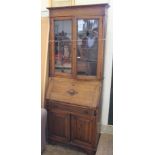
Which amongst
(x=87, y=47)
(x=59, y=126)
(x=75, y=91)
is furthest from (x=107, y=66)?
(x=59, y=126)

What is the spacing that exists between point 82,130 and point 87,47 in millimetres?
1194

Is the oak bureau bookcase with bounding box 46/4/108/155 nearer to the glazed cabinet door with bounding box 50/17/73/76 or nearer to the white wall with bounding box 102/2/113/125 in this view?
the glazed cabinet door with bounding box 50/17/73/76

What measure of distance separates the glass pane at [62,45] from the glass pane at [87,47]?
Result: 163 millimetres

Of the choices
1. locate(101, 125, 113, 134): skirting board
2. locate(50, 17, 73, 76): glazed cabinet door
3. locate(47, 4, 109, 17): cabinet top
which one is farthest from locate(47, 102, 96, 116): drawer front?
locate(47, 4, 109, 17): cabinet top

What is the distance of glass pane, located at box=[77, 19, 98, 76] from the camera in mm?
2764

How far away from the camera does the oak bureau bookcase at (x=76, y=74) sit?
267 centimetres

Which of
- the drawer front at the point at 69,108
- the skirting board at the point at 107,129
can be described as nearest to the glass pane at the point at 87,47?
the drawer front at the point at 69,108

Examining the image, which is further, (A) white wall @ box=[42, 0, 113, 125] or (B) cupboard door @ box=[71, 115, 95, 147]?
(A) white wall @ box=[42, 0, 113, 125]
